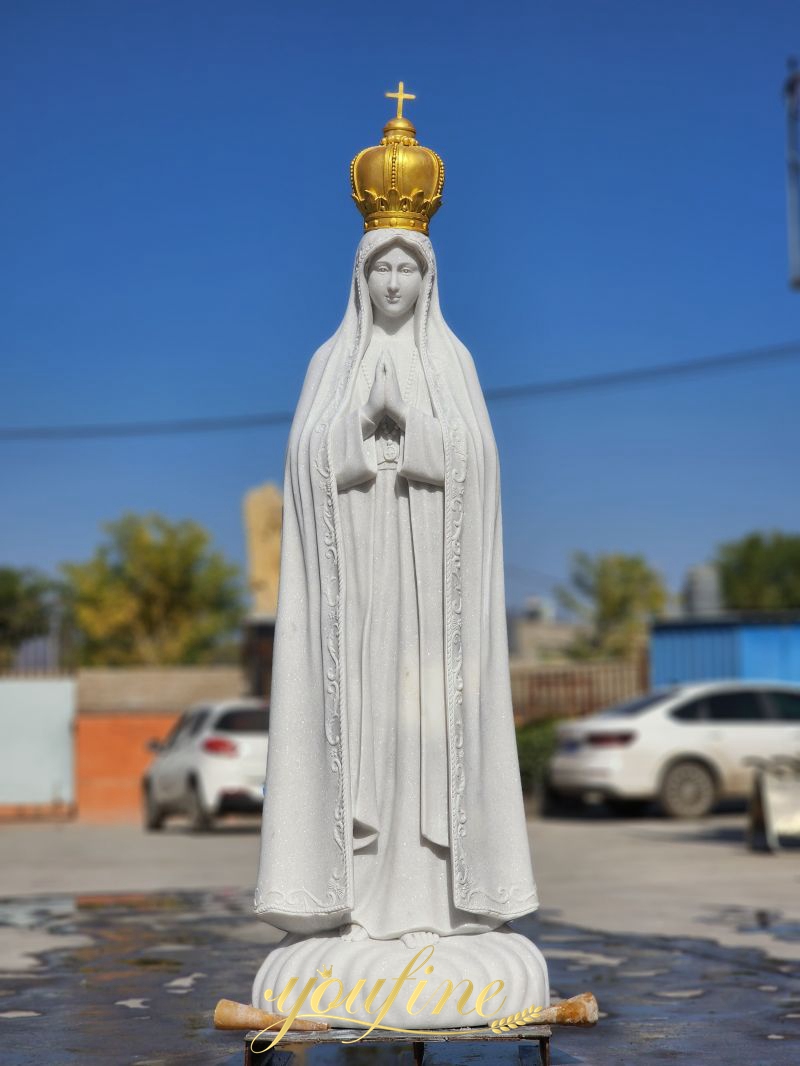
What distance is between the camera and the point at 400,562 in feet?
19.4

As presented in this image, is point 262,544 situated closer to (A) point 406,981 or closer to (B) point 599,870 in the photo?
(B) point 599,870

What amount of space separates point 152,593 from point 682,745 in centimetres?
3023

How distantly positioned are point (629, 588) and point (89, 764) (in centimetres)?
3325

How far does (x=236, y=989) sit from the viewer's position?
7.42 meters

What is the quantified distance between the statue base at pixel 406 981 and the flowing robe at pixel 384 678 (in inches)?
5.0

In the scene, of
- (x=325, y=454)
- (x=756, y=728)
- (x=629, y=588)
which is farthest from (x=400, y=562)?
(x=629, y=588)

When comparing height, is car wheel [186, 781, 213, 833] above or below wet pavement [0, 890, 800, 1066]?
above

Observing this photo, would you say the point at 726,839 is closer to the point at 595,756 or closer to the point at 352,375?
the point at 595,756

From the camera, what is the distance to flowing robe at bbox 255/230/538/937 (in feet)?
18.5

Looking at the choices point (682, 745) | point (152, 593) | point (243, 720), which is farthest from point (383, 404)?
point (152, 593)

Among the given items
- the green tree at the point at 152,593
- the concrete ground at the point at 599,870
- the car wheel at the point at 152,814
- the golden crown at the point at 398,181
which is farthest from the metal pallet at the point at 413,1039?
the green tree at the point at 152,593

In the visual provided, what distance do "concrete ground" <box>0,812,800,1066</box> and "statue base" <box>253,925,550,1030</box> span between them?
58 centimetres

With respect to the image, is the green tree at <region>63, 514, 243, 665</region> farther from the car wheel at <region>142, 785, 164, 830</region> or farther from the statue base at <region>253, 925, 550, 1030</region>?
the statue base at <region>253, 925, 550, 1030</region>

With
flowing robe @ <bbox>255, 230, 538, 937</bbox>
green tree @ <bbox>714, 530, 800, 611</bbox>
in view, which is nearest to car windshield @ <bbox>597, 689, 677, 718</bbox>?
flowing robe @ <bbox>255, 230, 538, 937</bbox>
